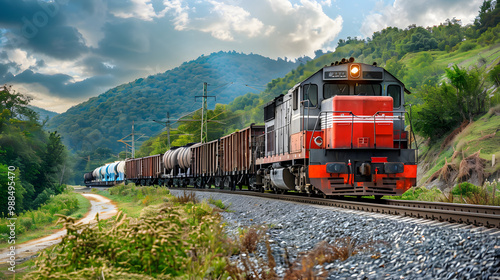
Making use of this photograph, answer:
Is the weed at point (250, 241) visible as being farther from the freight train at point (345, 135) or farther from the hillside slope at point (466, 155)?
the hillside slope at point (466, 155)

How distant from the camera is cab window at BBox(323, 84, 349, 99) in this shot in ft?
41.5

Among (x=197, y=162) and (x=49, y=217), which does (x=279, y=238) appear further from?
(x=197, y=162)

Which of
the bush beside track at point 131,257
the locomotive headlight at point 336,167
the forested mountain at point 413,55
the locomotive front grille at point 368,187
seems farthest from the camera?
the forested mountain at point 413,55

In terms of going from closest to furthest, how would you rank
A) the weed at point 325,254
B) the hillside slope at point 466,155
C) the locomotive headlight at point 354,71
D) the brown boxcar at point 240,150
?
1. the weed at point 325,254
2. the locomotive headlight at point 354,71
3. the hillside slope at point 466,155
4. the brown boxcar at point 240,150

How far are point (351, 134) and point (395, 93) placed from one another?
2.23 meters

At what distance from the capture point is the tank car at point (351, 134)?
11.7 metres

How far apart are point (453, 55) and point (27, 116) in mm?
73142

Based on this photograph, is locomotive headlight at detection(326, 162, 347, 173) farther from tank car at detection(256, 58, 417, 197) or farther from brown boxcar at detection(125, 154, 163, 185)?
brown boxcar at detection(125, 154, 163, 185)

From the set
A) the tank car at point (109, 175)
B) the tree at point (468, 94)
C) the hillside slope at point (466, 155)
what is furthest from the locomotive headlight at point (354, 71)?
the tank car at point (109, 175)

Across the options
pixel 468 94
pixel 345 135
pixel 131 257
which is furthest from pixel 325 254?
pixel 468 94

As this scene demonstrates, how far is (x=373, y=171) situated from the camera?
11.6 meters

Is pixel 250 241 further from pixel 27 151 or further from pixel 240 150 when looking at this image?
pixel 27 151

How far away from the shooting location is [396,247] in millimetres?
5848

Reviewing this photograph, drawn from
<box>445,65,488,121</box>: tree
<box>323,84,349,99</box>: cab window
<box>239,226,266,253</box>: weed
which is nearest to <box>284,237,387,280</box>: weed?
<box>239,226,266,253</box>: weed
